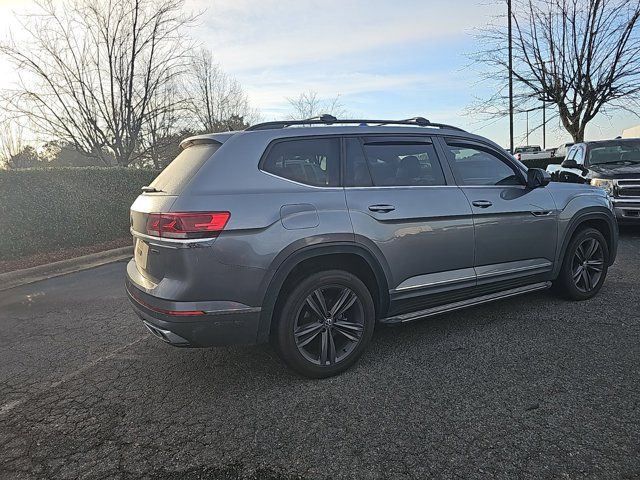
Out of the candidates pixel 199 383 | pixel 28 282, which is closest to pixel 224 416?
pixel 199 383

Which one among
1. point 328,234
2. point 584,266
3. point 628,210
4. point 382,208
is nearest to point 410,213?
point 382,208

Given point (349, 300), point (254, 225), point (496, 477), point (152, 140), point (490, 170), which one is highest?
point (152, 140)

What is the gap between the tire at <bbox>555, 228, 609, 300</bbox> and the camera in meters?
4.64

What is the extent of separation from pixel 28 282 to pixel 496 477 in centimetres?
734

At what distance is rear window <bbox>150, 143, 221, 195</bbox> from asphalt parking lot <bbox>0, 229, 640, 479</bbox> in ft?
4.71

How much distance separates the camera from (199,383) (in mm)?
3256

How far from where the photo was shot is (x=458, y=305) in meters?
3.81

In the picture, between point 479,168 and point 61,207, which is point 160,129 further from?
point 479,168

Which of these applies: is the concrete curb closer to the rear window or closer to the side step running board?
the rear window

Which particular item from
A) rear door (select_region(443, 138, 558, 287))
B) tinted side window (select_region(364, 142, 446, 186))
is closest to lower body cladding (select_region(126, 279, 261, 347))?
tinted side window (select_region(364, 142, 446, 186))

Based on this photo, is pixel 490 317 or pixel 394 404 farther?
pixel 490 317

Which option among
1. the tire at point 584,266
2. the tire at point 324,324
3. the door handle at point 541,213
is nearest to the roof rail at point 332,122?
the door handle at point 541,213

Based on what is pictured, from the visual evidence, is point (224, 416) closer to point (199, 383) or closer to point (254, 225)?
point (199, 383)

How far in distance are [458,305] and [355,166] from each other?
1505 millimetres
